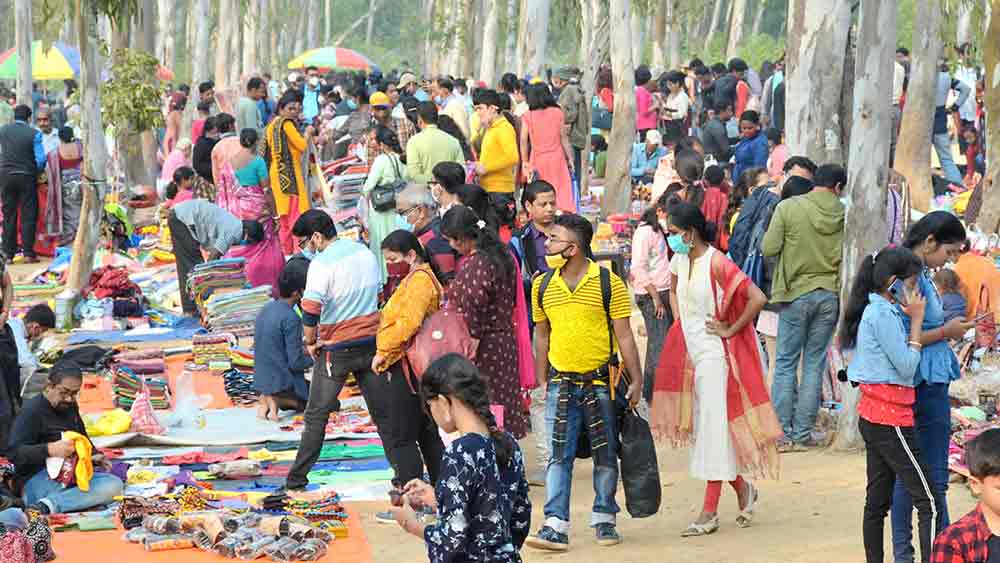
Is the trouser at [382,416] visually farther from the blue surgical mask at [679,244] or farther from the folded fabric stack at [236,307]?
the folded fabric stack at [236,307]

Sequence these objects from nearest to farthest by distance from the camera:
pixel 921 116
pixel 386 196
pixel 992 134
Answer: pixel 386 196 < pixel 992 134 < pixel 921 116

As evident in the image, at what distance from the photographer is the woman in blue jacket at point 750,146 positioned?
1639cm

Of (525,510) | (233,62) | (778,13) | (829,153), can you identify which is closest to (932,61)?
(829,153)

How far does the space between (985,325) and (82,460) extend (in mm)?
6707

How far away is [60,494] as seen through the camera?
926cm

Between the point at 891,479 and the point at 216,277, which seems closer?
the point at 891,479

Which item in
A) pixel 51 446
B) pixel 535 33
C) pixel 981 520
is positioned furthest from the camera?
pixel 535 33

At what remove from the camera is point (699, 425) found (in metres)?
8.47

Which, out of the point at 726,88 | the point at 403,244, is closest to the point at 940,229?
the point at 403,244

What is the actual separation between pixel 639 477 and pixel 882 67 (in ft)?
11.7

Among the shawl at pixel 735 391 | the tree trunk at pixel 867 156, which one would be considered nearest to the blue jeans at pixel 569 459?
the shawl at pixel 735 391

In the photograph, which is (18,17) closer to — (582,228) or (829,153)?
(829,153)

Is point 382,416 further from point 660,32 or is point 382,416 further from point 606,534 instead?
point 660,32

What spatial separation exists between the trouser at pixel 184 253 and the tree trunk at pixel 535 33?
439 inches
